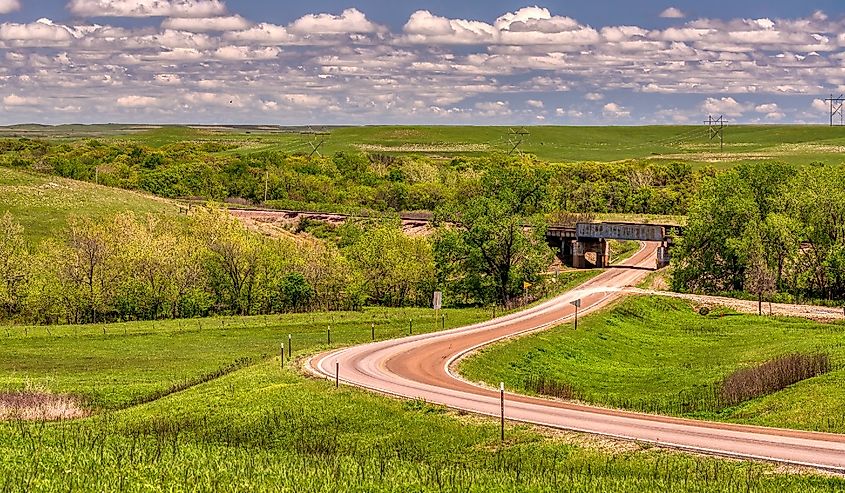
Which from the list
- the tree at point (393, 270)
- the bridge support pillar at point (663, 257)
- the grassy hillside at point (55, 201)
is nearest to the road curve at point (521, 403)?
the tree at point (393, 270)

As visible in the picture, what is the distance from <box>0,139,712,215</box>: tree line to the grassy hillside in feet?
79.5

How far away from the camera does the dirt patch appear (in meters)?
38.0

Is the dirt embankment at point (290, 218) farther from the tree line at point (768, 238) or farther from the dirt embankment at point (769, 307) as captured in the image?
the dirt embankment at point (769, 307)

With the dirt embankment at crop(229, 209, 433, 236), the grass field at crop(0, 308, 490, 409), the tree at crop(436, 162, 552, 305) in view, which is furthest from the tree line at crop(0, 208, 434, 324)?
the dirt embankment at crop(229, 209, 433, 236)

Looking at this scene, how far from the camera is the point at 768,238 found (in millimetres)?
82812

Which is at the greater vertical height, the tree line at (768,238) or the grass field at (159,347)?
the tree line at (768,238)

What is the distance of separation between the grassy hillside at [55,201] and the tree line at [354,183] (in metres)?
24.2

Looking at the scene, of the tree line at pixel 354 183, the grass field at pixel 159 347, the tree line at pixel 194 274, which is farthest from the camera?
the tree line at pixel 354 183

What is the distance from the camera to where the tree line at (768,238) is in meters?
80.8

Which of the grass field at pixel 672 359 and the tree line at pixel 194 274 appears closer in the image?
the grass field at pixel 672 359

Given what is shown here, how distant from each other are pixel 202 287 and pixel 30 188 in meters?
51.0

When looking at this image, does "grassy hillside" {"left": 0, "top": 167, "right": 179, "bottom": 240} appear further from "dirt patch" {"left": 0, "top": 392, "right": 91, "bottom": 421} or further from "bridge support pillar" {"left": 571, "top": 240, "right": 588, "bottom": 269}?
"dirt patch" {"left": 0, "top": 392, "right": 91, "bottom": 421}

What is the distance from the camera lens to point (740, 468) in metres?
27.0

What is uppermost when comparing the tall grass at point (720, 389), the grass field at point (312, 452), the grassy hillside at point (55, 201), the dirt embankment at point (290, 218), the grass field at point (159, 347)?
the grassy hillside at point (55, 201)
